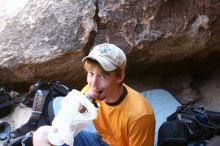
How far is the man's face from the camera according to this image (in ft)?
7.40

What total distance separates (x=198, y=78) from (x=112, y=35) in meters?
1.14

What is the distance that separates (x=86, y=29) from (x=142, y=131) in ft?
4.05

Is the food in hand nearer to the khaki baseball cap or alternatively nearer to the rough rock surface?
the khaki baseball cap

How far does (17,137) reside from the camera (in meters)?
2.93

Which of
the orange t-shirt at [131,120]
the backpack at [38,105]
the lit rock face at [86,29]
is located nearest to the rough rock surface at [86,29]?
the lit rock face at [86,29]

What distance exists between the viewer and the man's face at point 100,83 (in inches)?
88.8

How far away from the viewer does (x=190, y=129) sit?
2873mm

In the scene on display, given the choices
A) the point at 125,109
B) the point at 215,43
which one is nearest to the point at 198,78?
the point at 215,43

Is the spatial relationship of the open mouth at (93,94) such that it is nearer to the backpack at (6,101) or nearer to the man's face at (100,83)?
the man's face at (100,83)

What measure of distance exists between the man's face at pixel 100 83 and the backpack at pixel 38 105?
75cm

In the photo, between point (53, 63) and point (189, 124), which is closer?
Answer: point (189, 124)

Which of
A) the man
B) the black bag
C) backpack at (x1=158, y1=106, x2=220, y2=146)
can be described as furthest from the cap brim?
the black bag

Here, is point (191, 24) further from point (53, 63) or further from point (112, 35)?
point (53, 63)

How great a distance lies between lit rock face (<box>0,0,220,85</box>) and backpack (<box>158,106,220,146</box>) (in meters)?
0.73
